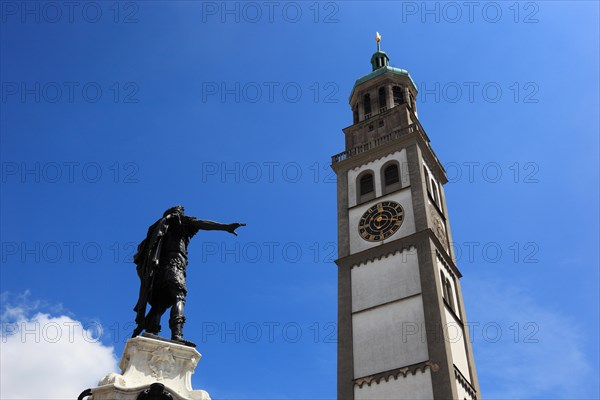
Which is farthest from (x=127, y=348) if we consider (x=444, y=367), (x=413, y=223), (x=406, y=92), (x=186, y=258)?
(x=406, y=92)

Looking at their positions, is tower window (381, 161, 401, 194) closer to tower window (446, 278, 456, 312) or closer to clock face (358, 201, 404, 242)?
clock face (358, 201, 404, 242)

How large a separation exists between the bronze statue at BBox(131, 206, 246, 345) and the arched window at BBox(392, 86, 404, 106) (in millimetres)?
35571

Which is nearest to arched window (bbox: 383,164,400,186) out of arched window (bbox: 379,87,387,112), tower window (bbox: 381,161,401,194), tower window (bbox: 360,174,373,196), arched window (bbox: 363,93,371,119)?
tower window (bbox: 381,161,401,194)

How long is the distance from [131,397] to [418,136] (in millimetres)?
32530

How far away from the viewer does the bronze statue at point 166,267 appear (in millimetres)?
8008

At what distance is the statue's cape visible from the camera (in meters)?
A: 8.02

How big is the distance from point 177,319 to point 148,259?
3.10 ft

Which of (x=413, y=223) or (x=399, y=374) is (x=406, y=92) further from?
(x=399, y=374)

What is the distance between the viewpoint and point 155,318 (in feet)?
26.6

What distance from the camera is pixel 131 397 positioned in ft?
22.0

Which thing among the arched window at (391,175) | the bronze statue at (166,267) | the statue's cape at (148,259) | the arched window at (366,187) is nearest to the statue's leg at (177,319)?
the bronze statue at (166,267)

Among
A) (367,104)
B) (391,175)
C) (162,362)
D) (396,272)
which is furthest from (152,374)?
(367,104)

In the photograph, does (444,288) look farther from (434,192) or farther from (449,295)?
(434,192)

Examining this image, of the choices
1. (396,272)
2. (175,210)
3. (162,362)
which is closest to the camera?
(162,362)
